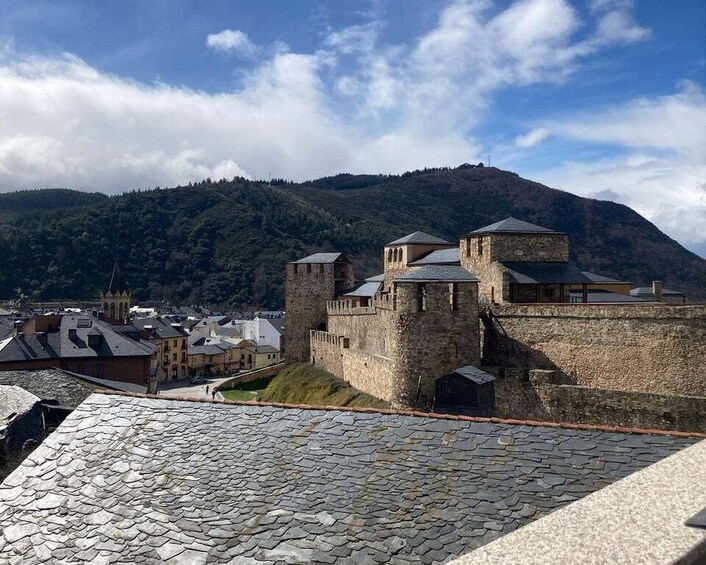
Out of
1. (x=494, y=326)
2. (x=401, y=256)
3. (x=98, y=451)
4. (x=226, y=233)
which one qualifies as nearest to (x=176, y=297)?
(x=226, y=233)

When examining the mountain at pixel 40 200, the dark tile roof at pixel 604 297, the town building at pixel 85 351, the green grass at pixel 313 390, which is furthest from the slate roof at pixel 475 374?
the mountain at pixel 40 200

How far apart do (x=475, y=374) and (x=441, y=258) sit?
13.4m

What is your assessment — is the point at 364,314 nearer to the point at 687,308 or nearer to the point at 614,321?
the point at 614,321

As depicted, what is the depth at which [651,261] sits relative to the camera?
11619 centimetres

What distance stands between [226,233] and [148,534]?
119m

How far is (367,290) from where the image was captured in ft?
129

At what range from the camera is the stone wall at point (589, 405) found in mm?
17109

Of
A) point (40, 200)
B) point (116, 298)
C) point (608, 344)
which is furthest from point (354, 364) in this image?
point (40, 200)

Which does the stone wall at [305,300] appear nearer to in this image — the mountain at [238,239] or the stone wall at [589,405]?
the stone wall at [589,405]

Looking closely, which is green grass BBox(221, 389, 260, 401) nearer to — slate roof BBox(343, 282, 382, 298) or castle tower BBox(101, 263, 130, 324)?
slate roof BBox(343, 282, 382, 298)

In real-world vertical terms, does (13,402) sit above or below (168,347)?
above

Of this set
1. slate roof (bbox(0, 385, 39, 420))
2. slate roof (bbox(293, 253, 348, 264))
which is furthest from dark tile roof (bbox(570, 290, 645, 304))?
slate roof (bbox(0, 385, 39, 420))

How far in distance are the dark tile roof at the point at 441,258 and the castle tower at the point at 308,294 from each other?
26.3ft

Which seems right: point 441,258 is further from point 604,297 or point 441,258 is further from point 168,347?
point 168,347
